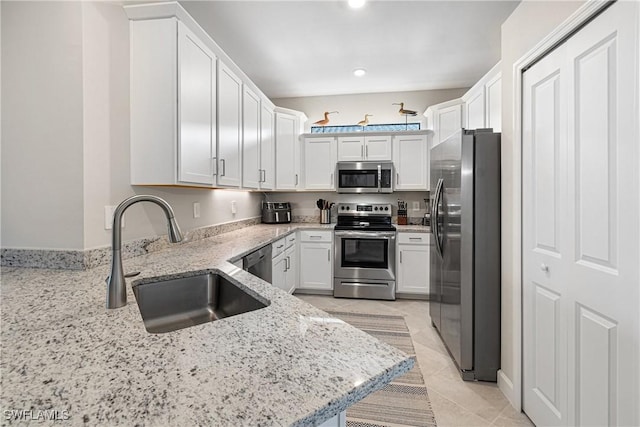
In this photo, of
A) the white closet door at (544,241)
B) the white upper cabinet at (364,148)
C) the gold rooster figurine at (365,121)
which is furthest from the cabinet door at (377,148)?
the white closet door at (544,241)

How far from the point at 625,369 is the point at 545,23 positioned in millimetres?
1590

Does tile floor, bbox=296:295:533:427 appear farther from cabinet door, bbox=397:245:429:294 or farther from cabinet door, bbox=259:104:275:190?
cabinet door, bbox=259:104:275:190

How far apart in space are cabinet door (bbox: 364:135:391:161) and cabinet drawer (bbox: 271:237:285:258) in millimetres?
1703

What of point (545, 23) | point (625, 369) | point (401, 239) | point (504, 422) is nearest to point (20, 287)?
point (625, 369)

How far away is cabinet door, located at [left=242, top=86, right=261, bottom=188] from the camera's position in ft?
9.24

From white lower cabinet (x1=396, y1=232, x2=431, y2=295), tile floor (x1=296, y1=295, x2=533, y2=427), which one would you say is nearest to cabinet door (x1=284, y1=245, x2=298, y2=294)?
white lower cabinet (x1=396, y1=232, x2=431, y2=295)

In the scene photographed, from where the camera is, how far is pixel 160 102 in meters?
1.81

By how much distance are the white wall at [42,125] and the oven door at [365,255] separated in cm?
264

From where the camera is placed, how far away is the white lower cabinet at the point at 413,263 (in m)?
3.48

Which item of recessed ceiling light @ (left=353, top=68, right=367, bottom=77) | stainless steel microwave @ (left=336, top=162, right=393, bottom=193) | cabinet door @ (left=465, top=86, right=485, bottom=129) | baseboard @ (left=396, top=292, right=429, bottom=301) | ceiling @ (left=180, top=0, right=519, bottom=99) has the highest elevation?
recessed ceiling light @ (left=353, top=68, right=367, bottom=77)

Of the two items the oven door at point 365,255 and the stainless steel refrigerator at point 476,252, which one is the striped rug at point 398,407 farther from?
the oven door at point 365,255

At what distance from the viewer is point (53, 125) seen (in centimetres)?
157

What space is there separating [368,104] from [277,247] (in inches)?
102

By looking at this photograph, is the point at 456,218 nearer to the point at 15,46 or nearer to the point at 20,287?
the point at 20,287
